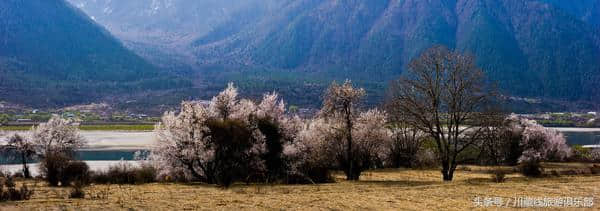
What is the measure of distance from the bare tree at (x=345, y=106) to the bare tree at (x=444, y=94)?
2.92 metres

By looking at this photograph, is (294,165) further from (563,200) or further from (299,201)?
(563,200)

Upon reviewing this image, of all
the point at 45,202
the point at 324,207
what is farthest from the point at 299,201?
the point at 45,202

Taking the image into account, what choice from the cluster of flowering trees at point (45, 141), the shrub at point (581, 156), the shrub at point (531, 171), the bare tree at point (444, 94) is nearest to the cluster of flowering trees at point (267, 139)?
the bare tree at point (444, 94)

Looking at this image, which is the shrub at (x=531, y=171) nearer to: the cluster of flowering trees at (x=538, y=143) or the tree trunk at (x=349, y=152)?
the tree trunk at (x=349, y=152)

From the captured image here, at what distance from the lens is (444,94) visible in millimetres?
42438

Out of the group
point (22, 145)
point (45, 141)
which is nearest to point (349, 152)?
point (45, 141)

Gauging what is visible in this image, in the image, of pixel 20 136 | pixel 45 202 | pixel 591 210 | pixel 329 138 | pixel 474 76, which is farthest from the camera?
pixel 20 136

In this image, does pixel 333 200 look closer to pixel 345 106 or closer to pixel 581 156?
pixel 345 106

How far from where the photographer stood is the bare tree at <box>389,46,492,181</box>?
4122cm

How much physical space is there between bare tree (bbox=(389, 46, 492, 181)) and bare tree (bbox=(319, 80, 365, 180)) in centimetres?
292

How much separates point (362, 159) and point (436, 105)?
25.2 ft

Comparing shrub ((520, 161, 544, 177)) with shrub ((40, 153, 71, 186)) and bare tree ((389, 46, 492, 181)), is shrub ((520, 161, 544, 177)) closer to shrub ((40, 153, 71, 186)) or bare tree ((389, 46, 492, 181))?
bare tree ((389, 46, 492, 181))

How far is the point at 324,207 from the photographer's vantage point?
24.4 metres

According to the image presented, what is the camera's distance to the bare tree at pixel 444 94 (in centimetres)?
4122
